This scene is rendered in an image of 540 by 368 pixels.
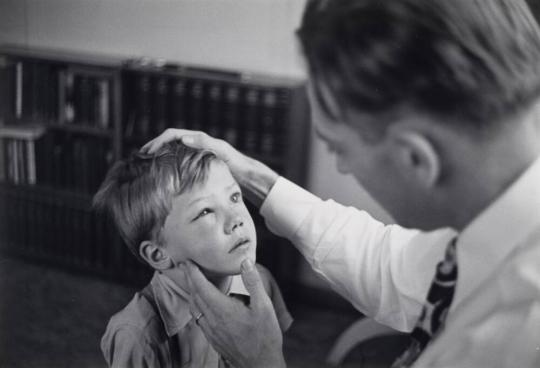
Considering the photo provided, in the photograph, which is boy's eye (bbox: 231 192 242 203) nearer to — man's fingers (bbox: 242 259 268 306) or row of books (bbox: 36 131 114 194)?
man's fingers (bbox: 242 259 268 306)

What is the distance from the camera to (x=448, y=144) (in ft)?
2.67

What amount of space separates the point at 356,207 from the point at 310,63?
0.43m

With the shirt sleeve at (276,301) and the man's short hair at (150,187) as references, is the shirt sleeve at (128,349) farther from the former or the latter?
the shirt sleeve at (276,301)

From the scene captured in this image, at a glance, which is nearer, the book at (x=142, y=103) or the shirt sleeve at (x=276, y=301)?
the shirt sleeve at (x=276, y=301)

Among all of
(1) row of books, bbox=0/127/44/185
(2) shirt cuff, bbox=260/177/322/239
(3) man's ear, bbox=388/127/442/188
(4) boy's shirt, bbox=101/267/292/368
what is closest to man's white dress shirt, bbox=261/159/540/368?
(2) shirt cuff, bbox=260/177/322/239

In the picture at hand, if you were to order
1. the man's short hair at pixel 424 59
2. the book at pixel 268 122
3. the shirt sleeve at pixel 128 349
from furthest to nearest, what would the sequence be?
1. the book at pixel 268 122
2. the shirt sleeve at pixel 128 349
3. the man's short hair at pixel 424 59

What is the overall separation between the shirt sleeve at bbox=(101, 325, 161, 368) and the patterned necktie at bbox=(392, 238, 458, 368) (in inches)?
14.5

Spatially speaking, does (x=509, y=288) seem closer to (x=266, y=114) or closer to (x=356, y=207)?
(x=356, y=207)

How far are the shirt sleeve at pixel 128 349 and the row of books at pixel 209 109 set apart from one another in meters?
0.35

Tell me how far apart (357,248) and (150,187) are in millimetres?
397

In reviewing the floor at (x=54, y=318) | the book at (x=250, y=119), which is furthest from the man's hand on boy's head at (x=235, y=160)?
the book at (x=250, y=119)

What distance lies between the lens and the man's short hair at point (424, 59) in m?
0.77

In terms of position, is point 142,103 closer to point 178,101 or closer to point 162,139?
point 178,101

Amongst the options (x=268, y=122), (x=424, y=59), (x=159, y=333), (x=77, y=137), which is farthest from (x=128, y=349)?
(x=268, y=122)
